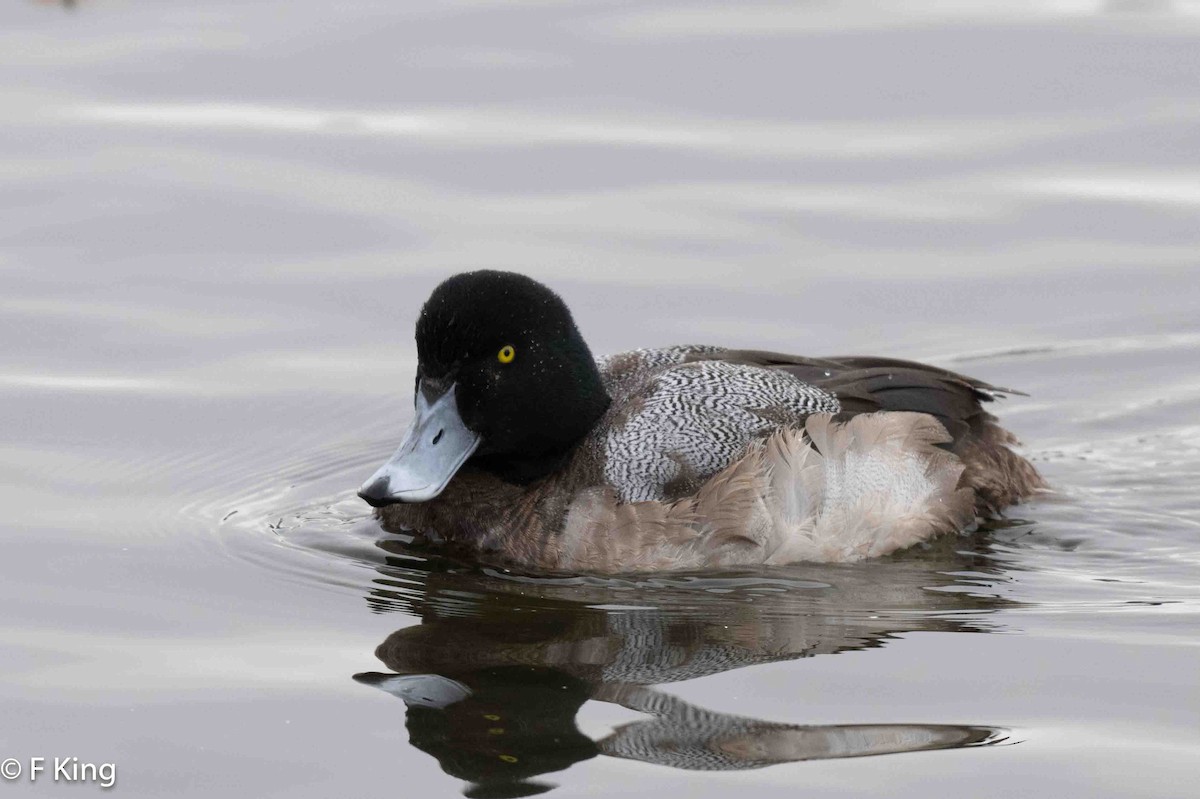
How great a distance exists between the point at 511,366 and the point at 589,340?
230 cm

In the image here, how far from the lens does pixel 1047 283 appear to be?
1078 cm

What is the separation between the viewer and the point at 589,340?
1012 centimetres

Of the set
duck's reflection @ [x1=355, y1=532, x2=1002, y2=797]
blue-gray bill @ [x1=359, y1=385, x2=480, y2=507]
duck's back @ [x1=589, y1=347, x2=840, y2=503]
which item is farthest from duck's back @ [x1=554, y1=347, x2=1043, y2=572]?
blue-gray bill @ [x1=359, y1=385, x2=480, y2=507]

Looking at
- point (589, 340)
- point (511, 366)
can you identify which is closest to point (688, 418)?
point (511, 366)

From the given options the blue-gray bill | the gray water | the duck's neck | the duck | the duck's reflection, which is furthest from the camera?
the duck's neck

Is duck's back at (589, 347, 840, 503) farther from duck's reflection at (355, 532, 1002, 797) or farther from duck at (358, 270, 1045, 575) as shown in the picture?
duck's reflection at (355, 532, 1002, 797)

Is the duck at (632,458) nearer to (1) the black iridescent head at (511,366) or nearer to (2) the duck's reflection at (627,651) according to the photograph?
(1) the black iridescent head at (511,366)

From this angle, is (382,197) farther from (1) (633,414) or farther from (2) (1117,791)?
(2) (1117,791)

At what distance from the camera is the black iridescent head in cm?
771

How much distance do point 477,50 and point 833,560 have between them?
6.82 m

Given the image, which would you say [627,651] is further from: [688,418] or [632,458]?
[688,418]

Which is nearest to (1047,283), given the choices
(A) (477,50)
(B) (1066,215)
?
(B) (1066,215)

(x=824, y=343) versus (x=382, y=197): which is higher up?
(x=382, y=197)

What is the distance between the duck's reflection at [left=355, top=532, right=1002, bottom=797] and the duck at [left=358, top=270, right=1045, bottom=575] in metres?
0.18
